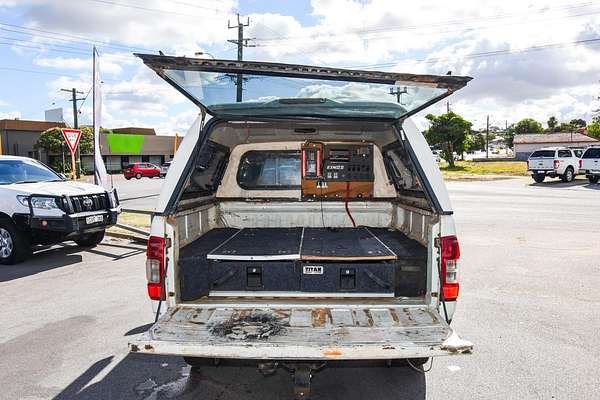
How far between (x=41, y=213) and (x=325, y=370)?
19.6 feet

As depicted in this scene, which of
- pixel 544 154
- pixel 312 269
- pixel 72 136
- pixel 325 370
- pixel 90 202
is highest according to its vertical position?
pixel 72 136

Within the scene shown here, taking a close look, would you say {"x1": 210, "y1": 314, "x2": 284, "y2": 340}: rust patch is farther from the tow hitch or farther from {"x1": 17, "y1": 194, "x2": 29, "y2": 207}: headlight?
{"x1": 17, "y1": 194, "x2": 29, "y2": 207}: headlight

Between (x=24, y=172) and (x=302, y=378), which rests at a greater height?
(x=24, y=172)

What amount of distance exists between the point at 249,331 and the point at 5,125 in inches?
2235

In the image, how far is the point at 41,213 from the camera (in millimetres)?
7414

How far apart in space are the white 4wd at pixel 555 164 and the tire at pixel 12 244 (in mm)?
25261

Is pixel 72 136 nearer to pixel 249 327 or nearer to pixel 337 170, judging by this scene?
pixel 337 170

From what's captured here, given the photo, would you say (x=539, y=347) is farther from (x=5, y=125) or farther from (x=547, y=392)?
(x=5, y=125)

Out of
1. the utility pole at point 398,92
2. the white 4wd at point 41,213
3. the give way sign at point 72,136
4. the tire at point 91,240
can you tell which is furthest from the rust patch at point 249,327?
the give way sign at point 72,136

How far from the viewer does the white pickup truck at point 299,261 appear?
2680mm

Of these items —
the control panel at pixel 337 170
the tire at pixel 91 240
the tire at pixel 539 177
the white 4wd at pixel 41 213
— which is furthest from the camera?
the tire at pixel 539 177

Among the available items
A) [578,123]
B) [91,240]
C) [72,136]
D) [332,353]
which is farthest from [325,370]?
[578,123]

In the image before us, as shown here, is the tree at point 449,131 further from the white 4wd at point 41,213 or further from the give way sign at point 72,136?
the white 4wd at point 41,213

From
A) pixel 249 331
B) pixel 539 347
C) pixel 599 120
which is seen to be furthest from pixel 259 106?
pixel 599 120
